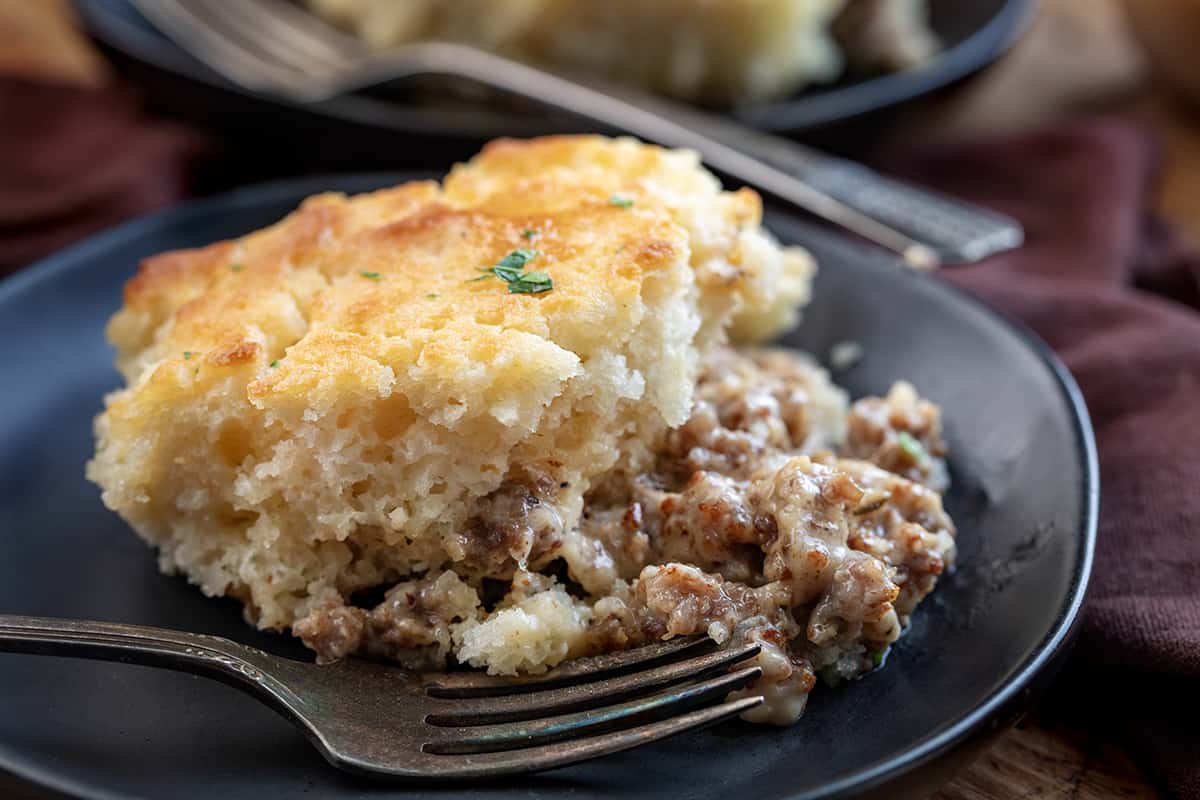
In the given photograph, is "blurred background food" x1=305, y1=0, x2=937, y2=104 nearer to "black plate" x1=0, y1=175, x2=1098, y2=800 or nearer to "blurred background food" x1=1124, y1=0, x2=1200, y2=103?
"blurred background food" x1=1124, y1=0, x2=1200, y2=103

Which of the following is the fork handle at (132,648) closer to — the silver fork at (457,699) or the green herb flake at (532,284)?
the silver fork at (457,699)

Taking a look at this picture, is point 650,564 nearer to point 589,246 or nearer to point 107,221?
point 589,246

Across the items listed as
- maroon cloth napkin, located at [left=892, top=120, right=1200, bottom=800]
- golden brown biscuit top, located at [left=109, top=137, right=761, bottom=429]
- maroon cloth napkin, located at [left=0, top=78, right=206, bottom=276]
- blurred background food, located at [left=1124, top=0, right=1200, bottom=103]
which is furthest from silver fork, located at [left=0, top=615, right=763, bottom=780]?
blurred background food, located at [left=1124, top=0, right=1200, bottom=103]

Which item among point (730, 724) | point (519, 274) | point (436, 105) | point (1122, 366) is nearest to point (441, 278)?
point (519, 274)

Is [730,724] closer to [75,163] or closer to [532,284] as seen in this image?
[532,284]

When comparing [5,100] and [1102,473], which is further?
[5,100]

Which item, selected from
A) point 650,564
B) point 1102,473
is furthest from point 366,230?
point 1102,473
